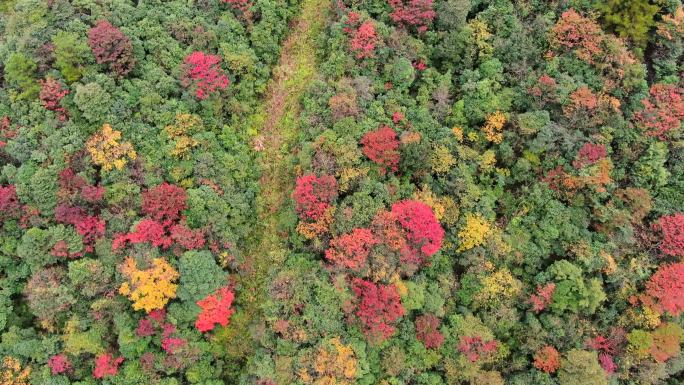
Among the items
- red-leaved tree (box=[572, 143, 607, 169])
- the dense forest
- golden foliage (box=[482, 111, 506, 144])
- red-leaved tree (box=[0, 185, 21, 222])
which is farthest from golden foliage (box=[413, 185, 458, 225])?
red-leaved tree (box=[0, 185, 21, 222])

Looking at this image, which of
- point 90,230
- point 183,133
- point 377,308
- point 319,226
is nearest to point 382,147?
point 319,226

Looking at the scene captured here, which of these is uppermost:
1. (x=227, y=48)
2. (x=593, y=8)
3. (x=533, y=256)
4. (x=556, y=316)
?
(x=593, y=8)

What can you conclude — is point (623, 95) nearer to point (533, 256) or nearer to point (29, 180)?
point (533, 256)

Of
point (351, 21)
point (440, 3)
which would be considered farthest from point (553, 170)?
point (351, 21)

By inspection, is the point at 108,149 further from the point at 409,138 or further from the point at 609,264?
the point at 609,264

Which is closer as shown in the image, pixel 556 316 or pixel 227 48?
pixel 556 316

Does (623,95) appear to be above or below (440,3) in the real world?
below

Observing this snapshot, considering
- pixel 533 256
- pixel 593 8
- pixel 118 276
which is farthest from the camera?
pixel 593 8
